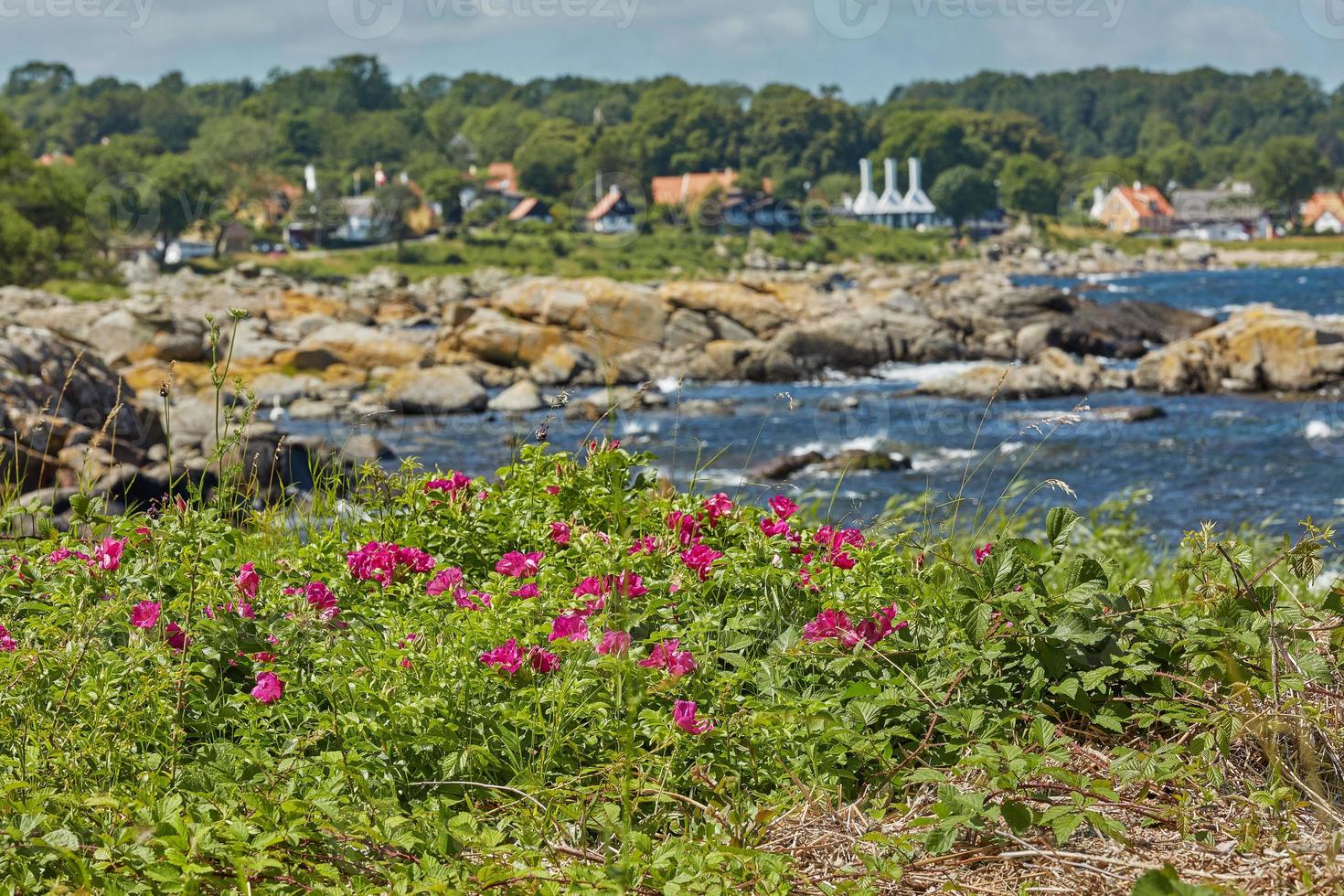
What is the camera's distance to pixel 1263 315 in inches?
1151

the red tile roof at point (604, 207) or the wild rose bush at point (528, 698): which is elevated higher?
the red tile roof at point (604, 207)

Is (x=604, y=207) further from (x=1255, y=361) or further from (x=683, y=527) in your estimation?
(x=683, y=527)

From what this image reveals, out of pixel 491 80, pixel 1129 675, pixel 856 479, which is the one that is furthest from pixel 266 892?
pixel 491 80

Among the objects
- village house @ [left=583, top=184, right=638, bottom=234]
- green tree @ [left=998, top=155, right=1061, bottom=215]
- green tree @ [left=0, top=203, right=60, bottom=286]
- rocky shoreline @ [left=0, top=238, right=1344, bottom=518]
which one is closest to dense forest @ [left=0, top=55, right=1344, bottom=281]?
green tree @ [left=998, top=155, right=1061, bottom=215]

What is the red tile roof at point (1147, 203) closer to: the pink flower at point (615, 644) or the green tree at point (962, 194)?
the green tree at point (962, 194)

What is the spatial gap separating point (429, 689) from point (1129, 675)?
1.65m

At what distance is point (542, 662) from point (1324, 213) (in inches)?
5208

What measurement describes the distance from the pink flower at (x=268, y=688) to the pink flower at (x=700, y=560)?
118cm

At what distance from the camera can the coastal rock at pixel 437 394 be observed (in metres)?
26.3

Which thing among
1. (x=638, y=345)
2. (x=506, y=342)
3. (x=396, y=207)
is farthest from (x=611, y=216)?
(x=506, y=342)

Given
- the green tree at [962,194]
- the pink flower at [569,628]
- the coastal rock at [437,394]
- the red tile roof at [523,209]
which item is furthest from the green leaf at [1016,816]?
the green tree at [962,194]

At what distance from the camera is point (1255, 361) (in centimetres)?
2731

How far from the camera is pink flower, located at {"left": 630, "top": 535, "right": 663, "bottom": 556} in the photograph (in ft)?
12.3

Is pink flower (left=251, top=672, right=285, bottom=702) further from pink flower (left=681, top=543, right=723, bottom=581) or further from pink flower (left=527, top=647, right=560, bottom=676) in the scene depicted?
pink flower (left=681, top=543, right=723, bottom=581)
